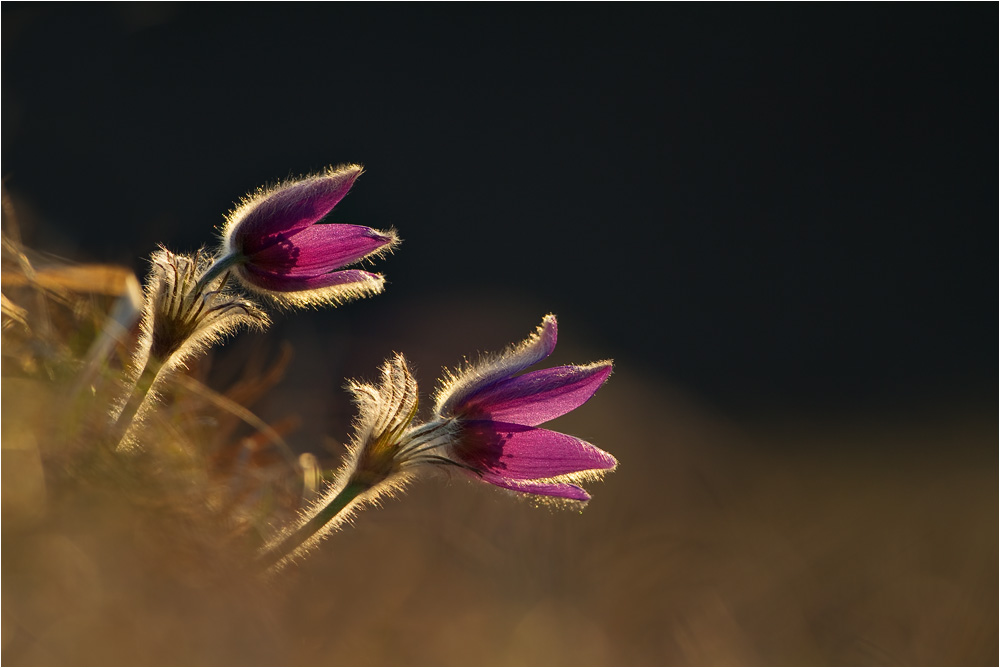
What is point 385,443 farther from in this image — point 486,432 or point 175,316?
point 175,316

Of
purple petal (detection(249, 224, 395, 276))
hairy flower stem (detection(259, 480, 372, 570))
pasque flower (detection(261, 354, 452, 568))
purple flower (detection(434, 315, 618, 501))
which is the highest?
purple petal (detection(249, 224, 395, 276))

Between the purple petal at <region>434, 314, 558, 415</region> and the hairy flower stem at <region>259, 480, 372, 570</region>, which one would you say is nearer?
the hairy flower stem at <region>259, 480, 372, 570</region>

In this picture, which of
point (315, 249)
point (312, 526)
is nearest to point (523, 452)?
point (312, 526)

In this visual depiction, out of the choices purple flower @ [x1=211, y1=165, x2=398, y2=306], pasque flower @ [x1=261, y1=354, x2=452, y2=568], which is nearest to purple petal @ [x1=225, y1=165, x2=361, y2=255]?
purple flower @ [x1=211, y1=165, x2=398, y2=306]

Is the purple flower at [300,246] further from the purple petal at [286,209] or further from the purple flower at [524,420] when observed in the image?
the purple flower at [524,420]

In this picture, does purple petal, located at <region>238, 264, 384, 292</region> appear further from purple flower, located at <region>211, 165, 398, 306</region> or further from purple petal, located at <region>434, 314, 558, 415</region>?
purple petal, located at <region>434, 314, 558, 415</region>

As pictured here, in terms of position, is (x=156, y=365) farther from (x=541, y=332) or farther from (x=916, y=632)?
(x=916, y=632)

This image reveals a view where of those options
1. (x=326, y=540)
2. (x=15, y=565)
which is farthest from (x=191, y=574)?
(x=326, y=540)
